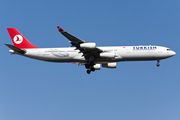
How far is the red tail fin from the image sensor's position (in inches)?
2267

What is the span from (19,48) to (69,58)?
31.9ft

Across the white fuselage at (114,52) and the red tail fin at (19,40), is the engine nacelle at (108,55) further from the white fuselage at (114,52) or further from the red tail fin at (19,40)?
the red tail fin at (19,40)

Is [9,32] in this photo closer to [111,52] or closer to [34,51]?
[34,51]

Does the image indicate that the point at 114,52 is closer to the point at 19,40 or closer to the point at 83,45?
the point at 83,45

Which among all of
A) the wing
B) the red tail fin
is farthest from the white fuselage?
the red tail fin

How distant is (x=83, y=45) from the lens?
49.6m

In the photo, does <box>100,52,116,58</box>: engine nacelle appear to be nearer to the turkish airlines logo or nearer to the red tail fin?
the red tail fin

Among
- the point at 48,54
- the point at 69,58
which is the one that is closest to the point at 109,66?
the point at 69,58

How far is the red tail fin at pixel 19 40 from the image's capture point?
57581 millimetres

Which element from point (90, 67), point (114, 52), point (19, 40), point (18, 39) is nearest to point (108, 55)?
point (114, 52)

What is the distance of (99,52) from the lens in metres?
53.1

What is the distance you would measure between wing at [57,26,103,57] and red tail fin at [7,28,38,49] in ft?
36.4

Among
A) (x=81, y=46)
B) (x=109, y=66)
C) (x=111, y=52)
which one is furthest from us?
(x=109, y=66)

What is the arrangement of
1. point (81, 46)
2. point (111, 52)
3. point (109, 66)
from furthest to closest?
point (109, 66)
point (111, 52)
point (81, 46)
